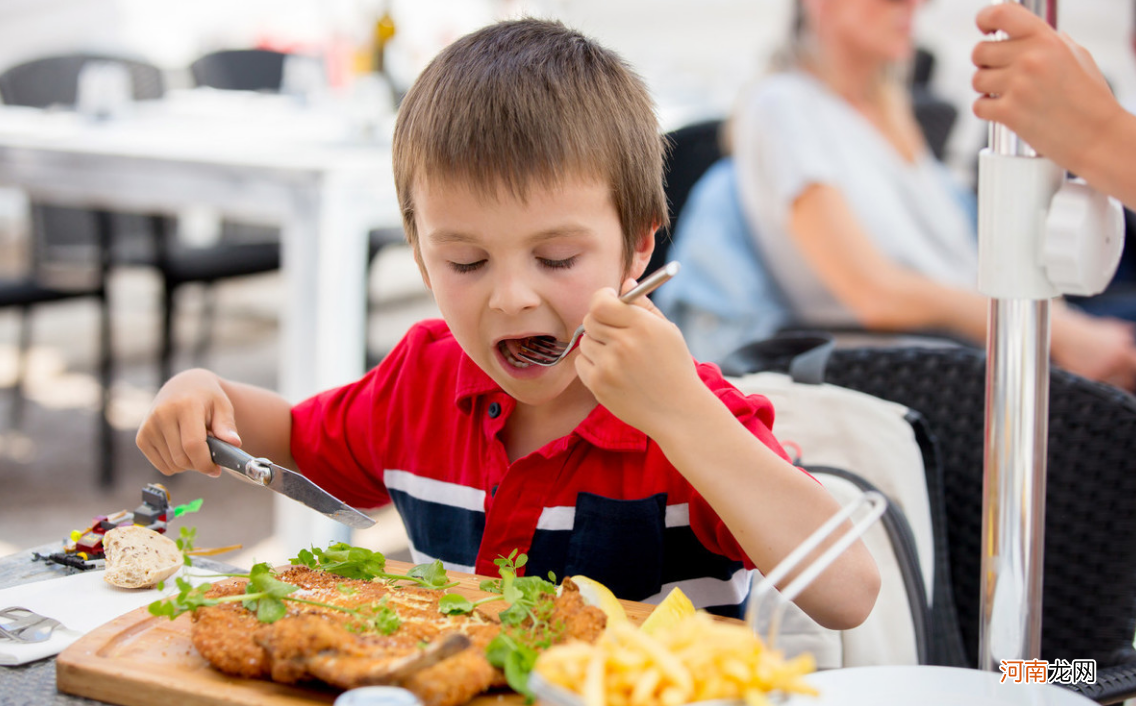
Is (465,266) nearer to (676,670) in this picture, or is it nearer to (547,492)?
(547,492)

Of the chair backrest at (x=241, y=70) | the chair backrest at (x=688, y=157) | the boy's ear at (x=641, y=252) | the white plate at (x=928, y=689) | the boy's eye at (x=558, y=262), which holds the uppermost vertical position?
the chair backrest at (x=241, y=70)

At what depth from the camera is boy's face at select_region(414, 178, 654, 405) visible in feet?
3.13

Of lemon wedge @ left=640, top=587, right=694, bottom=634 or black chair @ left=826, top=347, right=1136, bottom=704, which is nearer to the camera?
lemon wedge @ left=640, top=587, right=694, bottom=634

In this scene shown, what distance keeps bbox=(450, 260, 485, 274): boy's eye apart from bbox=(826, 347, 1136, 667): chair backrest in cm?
64

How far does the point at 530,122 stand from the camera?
3.24ft

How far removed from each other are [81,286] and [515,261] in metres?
2.74

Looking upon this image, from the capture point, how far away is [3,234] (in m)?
6.48

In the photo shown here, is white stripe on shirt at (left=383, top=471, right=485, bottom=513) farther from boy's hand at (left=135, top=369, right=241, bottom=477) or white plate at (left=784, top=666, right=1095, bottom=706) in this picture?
white plate at (left=784, top=666, right=1095, bottom=706)

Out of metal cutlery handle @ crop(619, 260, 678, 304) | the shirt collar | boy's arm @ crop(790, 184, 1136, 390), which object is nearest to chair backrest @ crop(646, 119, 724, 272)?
boy's arm @ crop(790, 184, 1136, 390)

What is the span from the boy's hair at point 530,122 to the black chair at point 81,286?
246 cm

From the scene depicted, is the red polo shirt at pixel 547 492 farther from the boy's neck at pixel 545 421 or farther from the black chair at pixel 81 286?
the black chair at pixel 81 286
